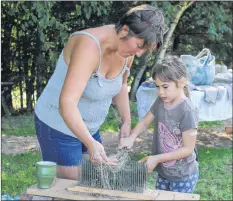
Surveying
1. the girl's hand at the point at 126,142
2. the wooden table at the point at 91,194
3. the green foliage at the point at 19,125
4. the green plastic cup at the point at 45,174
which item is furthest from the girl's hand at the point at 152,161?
the green foliage at the point at 19,125

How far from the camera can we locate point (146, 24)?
1.85m

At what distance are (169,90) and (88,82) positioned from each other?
1.39 ft

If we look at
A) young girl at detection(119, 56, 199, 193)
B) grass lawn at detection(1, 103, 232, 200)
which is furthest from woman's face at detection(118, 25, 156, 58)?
grass lawn at detection(1, 103, 232, 200)

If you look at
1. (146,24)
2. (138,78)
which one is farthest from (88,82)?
(138,78)

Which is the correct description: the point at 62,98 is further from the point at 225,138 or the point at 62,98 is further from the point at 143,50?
the point at 225,138

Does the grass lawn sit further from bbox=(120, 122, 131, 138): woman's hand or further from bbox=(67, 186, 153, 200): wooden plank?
bbox=(67, 186, 153, 200): wooden plank

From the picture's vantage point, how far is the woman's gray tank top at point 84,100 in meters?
2.01

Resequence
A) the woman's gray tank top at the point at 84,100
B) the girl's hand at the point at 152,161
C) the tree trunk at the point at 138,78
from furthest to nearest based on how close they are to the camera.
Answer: the tree trunk at the point at 138,78, the girl's hand at the point at 152,161, the woman's gray tank top at the point at 84,100

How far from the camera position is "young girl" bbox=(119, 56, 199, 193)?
85.5 inches

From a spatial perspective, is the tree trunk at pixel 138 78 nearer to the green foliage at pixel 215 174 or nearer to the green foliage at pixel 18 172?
the green foliage at pixel 215 174

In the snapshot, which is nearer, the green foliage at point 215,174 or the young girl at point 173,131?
the young girl at point 173,131

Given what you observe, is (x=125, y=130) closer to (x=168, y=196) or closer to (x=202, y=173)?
(x=168, y=196)

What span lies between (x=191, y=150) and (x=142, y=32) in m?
0.62

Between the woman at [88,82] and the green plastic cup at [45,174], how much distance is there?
0.14 metres
